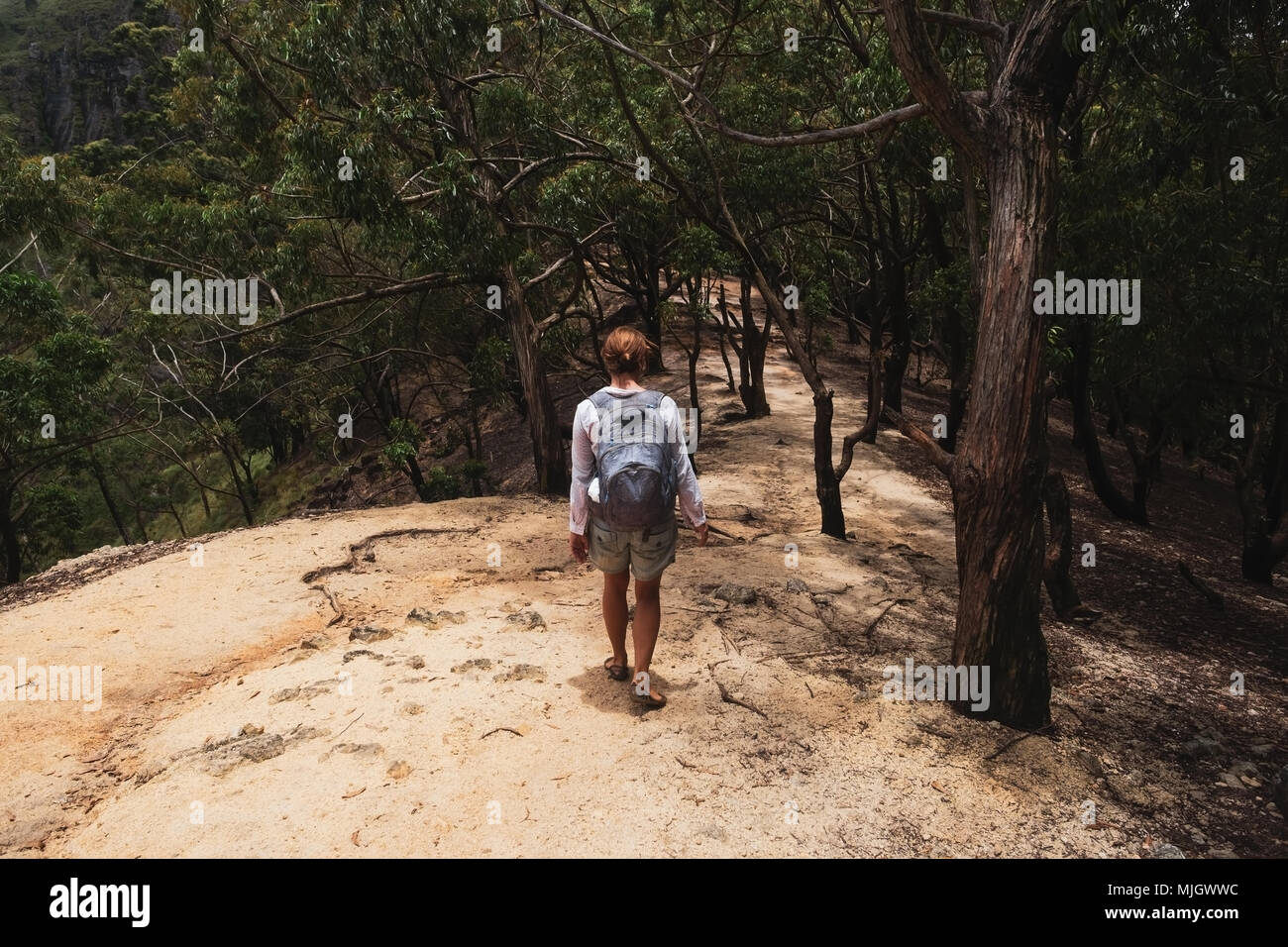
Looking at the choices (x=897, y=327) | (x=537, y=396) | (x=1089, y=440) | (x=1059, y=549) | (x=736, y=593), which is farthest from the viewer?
(x=897, y=327)

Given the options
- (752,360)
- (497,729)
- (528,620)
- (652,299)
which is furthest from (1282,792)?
(652,299)

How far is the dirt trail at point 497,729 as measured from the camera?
11.0 feet

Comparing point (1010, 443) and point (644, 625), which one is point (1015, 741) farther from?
point (644, 625)

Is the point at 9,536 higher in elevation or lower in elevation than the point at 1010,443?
lower

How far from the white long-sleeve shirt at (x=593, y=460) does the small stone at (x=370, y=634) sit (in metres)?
1.81

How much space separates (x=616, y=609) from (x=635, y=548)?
47 centimetres

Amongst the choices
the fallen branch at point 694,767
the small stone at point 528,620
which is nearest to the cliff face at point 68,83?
the small stone at point 528,620

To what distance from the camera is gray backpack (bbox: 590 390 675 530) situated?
3.88 meters

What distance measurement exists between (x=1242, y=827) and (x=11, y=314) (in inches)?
669

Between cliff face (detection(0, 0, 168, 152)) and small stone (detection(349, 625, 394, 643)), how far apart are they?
7443 cm

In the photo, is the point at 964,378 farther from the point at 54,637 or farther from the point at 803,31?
the point at 54,637

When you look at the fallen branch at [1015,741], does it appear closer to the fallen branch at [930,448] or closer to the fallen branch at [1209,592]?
the fallen branch at [930,448]

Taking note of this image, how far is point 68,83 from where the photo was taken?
70688 millimetres
